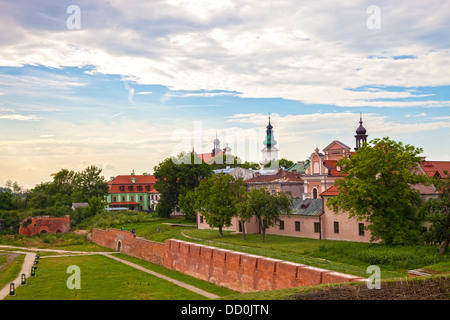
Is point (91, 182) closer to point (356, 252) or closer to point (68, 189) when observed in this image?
point (68, 189)

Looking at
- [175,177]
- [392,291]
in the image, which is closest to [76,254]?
[175,177]

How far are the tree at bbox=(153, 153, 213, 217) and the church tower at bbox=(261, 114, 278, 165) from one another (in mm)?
55853

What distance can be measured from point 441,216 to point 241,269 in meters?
12.8

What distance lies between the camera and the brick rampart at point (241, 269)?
2138 cm

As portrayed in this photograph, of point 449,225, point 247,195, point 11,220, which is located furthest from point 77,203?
point 449,225

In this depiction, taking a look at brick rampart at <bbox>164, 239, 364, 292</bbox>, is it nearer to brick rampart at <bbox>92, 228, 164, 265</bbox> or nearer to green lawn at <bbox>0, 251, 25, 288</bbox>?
brick rampart at <bbox>92, 228, 164, 265</bbox>

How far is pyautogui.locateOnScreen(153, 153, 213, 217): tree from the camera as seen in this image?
2496 inches

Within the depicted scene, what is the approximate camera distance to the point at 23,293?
27703mm

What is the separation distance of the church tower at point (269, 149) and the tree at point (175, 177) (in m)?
55.9

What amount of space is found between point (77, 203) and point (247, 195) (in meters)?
46.0

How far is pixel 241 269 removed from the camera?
2684 cm

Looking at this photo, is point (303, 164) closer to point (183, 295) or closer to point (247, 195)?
point (247, 195)

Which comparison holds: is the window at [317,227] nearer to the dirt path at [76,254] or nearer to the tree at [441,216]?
the tree at [441,216]
